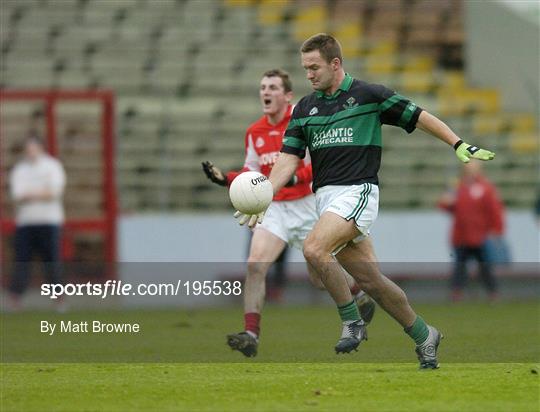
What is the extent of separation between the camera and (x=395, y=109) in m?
9.36

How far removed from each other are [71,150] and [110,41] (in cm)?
528

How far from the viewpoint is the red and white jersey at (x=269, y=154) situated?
1155cm

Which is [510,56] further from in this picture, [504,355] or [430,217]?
[504,355]

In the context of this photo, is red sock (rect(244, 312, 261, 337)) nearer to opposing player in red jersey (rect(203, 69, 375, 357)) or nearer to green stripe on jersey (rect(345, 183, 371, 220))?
opposing player in red jersey (rect(203, 69, 375, 357))

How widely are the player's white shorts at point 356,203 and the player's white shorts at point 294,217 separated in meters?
2.11

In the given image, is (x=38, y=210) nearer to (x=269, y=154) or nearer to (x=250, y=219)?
(x=269, y=154)

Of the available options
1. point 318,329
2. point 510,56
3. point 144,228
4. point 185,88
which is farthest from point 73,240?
point 510,56

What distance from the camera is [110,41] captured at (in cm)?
2377

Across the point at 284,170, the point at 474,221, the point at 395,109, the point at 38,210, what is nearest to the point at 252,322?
the point at 284,170

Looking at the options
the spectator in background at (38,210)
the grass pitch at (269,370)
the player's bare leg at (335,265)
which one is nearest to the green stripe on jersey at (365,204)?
the player's bare leg at (335,265)

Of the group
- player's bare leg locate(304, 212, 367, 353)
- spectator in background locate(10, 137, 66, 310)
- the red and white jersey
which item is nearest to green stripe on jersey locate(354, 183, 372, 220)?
player's bare leg locate(304, 212, 367, 353)

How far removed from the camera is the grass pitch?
782 cm

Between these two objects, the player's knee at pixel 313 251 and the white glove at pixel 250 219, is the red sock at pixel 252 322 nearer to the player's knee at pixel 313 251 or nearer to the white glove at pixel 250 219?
the white glove at pixel 250 219

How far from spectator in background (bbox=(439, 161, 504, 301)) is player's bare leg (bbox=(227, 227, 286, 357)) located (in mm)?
7862
